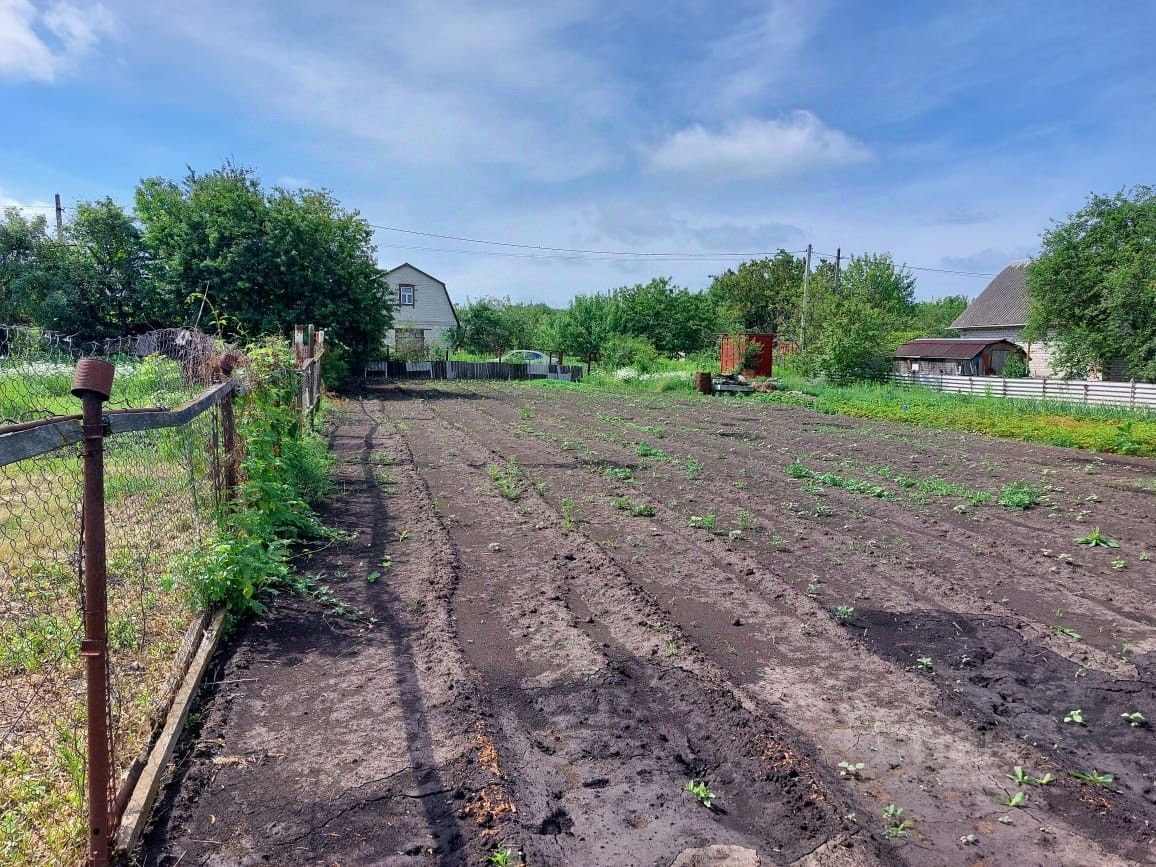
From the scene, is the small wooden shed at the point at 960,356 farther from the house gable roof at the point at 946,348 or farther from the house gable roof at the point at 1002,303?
the house gable roof at the point at 1002,303

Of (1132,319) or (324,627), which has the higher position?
(1132,319)

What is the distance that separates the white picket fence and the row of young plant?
78.2 feet

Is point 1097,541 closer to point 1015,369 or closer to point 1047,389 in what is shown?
point 1047,389

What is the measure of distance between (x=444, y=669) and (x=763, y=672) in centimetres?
183

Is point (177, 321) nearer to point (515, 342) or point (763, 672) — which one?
point (763, 672)

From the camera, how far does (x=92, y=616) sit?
7.56ft

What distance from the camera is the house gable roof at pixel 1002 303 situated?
4047cm

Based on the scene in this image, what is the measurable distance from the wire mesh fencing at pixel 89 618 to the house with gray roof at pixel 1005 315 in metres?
41.4

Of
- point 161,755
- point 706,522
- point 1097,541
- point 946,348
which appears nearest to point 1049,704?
point 706,522

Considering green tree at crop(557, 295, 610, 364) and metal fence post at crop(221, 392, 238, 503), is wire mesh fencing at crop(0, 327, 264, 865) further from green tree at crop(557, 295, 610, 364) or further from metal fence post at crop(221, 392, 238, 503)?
green tree at crop(557, 295, 610, 364)

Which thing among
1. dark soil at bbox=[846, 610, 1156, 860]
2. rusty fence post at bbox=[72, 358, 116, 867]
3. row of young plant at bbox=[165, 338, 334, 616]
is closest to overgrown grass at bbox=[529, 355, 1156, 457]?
dark soil at bbox=[846, 610, 1156, 860]

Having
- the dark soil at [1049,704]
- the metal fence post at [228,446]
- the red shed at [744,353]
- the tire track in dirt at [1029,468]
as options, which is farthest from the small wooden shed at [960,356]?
the metal fence post at [228,446]

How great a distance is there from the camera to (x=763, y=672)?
4.10 meters

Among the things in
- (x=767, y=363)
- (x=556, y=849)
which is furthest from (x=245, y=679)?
(x=767, y=363)
